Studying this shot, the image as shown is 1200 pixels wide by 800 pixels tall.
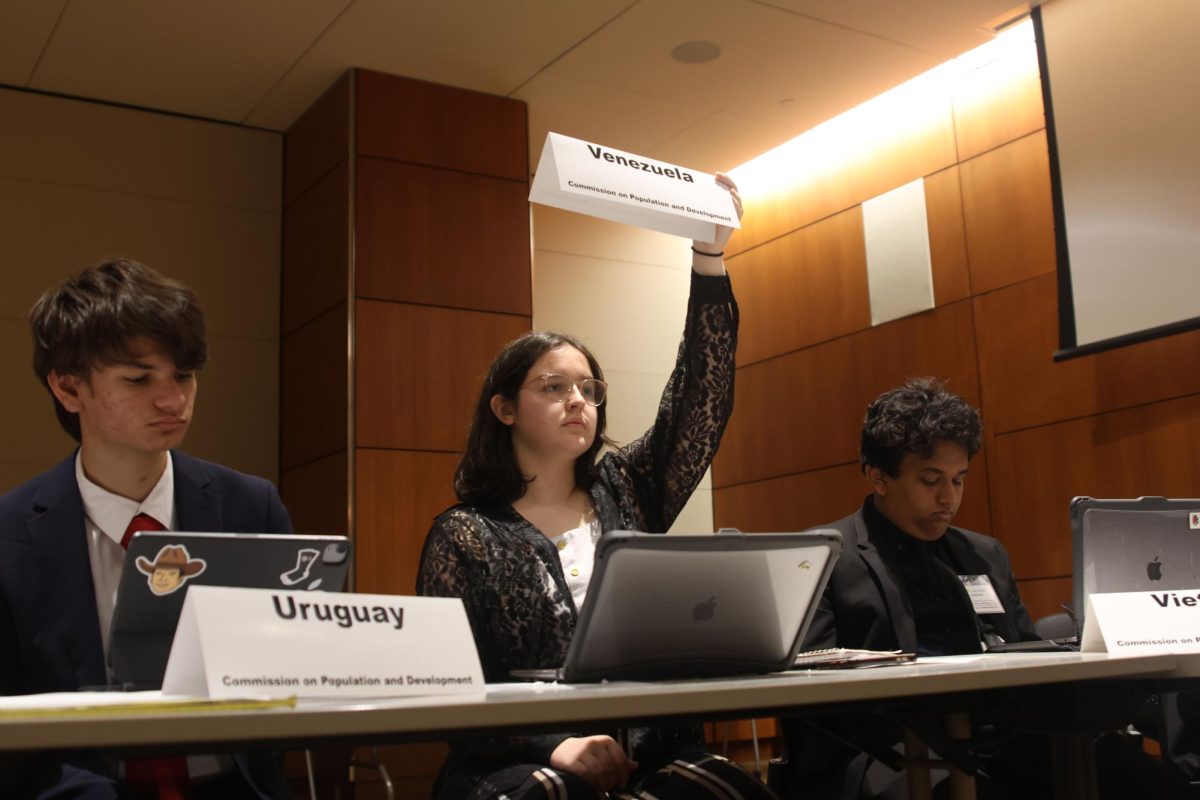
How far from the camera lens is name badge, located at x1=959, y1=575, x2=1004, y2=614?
2.78 m

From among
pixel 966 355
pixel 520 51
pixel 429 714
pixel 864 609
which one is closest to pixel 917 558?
pixel 864 609

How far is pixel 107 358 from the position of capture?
1.84 metres

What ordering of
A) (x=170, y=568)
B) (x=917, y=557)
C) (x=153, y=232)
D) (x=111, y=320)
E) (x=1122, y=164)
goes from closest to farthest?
1. (x=170, y=568)
2. (x=111, y=320)
3. (x=917, y=557)
4. (x=1122, y=164)
5. (x=153, y=232)

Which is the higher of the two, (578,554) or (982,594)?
(578,554)

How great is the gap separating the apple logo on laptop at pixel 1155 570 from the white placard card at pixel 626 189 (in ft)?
2.97

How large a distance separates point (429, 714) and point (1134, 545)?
1.38 metres

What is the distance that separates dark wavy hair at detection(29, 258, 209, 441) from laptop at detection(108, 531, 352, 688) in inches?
21.0

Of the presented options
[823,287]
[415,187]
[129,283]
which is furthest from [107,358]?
[823,287]

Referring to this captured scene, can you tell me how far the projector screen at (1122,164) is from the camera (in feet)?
15.2

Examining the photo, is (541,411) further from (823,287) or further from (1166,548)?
(823,287)

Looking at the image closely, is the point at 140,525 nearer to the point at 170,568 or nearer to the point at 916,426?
the point at 170,568

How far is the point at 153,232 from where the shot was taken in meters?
5.81

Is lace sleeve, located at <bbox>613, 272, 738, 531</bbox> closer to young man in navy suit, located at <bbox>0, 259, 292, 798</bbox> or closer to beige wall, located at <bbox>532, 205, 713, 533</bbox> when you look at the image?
young man in navy suit, located at <bbox>0, 259, 292, 798</bbox>

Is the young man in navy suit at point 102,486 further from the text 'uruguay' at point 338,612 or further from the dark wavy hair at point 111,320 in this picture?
the text 'uruguay' at point 338,612
